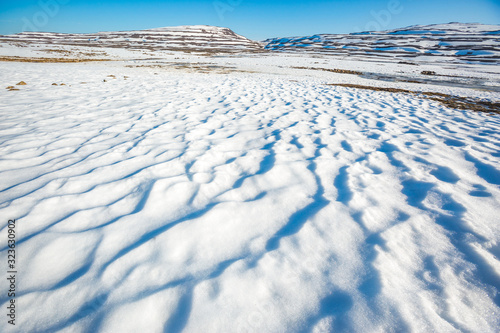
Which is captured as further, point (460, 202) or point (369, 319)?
point (460, 202)

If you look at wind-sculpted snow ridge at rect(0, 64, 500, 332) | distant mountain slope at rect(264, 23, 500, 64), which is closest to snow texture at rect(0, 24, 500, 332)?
wind-sculpted snow ridge at rect(0, 64, 500, 332)

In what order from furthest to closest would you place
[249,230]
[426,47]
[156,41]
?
[156,41] < [426,47] < [249,230]

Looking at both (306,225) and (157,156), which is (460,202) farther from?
(157,156)

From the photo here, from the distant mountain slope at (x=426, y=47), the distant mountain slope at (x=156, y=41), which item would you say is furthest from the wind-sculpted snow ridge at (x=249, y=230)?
the distant mountain slope at (x=156, y=41)

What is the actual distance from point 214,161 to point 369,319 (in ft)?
6.44

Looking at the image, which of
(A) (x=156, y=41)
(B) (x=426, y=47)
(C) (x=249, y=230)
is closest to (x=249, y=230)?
(C) (x=249, y=230)

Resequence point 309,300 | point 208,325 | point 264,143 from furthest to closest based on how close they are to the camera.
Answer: point 264,143
point 309,300
point 208,325

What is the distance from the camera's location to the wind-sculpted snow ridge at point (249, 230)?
114cm

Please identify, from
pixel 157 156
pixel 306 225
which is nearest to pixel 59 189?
pixel 157 156

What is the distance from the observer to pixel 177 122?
3.95 metres

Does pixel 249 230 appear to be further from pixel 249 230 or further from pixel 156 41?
pixel 156 41

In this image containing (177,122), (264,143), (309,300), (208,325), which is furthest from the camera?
(177,122)

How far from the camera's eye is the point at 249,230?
5.34ft

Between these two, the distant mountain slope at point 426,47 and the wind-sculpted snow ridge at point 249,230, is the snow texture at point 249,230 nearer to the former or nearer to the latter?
the wind-sculpted snow ridge at point 249,230
